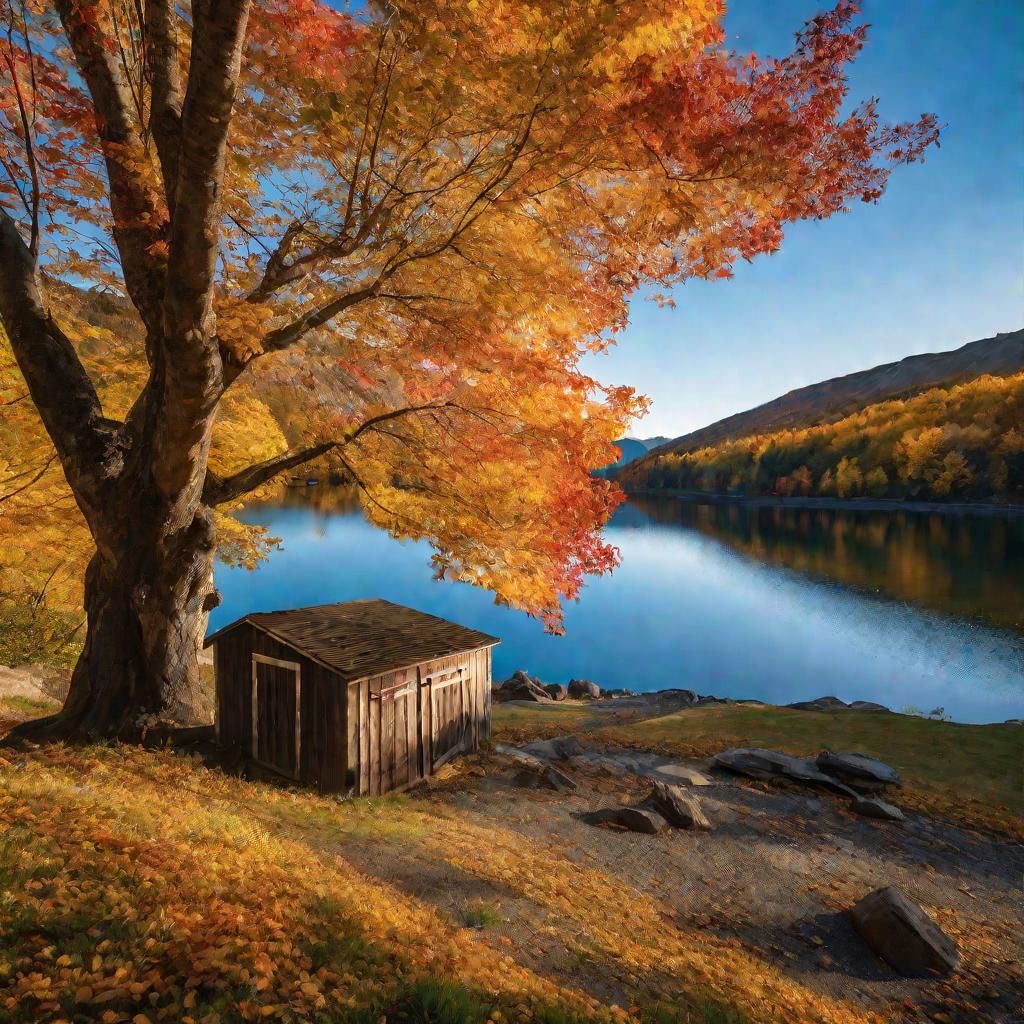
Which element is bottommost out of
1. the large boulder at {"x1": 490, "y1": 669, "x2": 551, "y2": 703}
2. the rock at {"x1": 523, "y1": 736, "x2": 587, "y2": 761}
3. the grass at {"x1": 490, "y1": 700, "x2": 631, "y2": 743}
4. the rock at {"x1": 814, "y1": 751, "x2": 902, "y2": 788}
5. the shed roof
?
the large boulder at {"x1": 490, "y1": 669, "x2": 551, "y2": 703}

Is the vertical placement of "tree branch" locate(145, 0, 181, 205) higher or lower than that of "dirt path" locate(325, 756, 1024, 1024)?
higher

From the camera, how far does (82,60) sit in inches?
366

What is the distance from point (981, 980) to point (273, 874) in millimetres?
8947

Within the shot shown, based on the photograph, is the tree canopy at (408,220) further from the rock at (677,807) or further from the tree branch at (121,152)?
the rock at (677,807)

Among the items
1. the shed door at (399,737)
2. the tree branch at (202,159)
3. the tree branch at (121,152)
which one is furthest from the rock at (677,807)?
the tree branch at (121,152)

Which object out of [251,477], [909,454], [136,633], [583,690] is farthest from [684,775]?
[909,454]

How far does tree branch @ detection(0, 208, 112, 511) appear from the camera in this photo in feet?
30.7

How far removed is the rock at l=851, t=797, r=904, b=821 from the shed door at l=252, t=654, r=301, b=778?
12.2 metres

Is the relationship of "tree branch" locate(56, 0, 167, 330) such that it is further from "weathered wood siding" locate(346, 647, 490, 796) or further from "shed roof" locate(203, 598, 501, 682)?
"weathered wood siding" locate(346, 647, 490, 796)

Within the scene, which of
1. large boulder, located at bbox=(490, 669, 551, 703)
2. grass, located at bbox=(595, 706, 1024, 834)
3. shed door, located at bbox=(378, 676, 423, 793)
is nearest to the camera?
shed door, located at bbox=(378, 676, 423, 793)

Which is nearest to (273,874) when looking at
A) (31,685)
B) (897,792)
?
(897,792)

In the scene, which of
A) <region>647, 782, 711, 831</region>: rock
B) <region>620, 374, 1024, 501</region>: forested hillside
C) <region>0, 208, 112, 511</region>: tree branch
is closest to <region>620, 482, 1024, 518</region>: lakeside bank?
<region>620, 374, 1024, 501</region>: forested hillside

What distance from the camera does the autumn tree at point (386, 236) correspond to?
7.44 m

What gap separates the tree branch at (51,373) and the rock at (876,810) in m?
16.7
